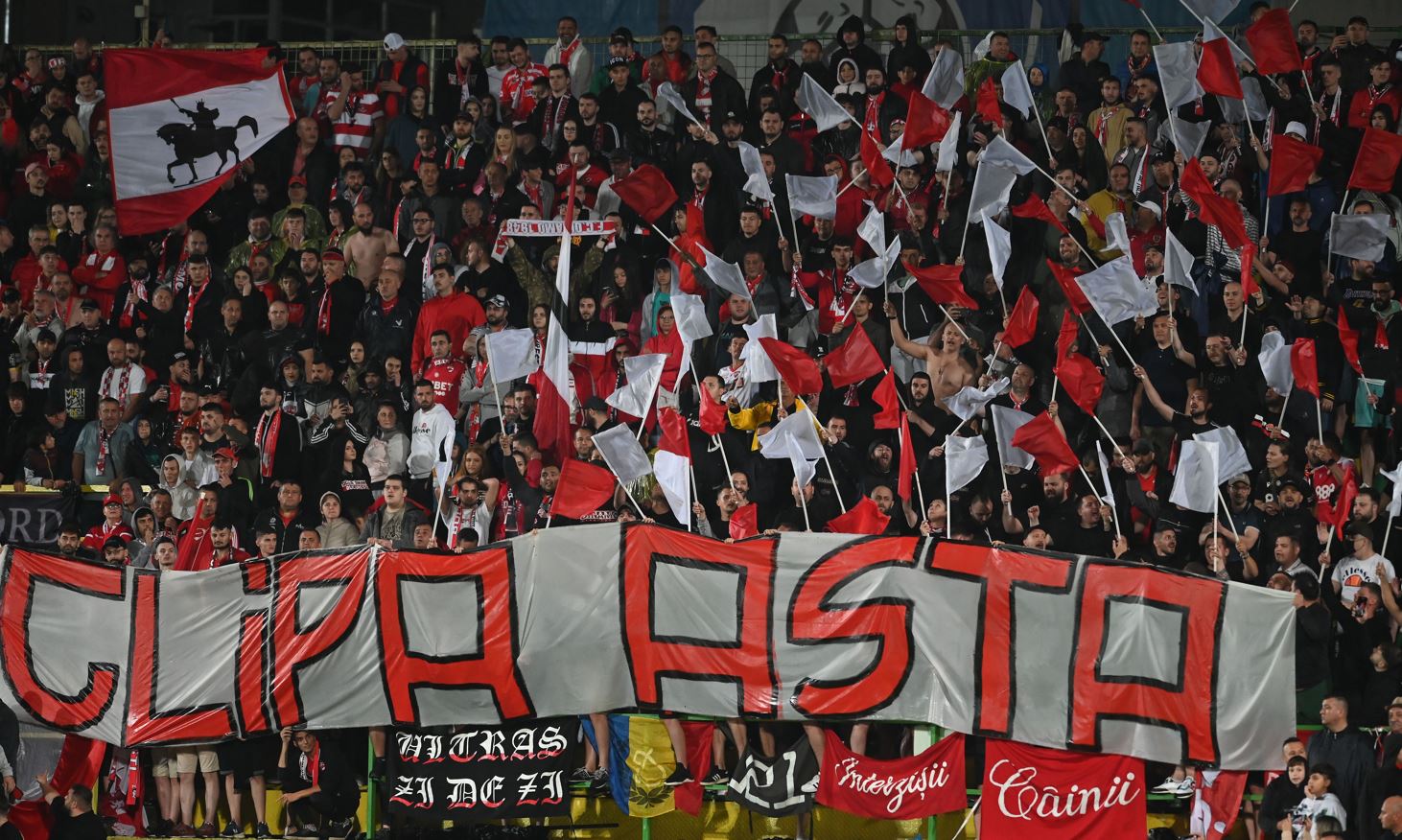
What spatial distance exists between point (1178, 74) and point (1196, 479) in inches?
196

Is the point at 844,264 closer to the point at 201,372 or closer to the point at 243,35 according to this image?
the point at 201,372

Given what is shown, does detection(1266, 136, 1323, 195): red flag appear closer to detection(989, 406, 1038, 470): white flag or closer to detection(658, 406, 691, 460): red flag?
detection(989, 406, 1038, 470): white flag

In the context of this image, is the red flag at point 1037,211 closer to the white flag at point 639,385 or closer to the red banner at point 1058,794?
the white flag at point 639,385

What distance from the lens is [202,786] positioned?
1711 cm

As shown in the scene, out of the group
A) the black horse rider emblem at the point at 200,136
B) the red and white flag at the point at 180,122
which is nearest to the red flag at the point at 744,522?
the red and white flag at the point at 180,122

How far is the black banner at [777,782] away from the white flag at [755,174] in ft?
19.8

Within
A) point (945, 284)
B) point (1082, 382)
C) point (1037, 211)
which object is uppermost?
point (1037, 211)

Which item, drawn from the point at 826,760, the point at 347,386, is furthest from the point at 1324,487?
the point at 347,386

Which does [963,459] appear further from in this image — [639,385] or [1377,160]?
[1377,160]

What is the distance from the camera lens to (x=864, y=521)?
16.9 metres

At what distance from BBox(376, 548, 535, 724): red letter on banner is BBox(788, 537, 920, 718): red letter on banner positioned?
218 centimetres

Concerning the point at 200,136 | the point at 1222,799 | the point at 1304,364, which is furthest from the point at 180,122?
the point at 1222,799

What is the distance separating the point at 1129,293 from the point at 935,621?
4175 mm

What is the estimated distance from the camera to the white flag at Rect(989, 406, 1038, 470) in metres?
17.3
